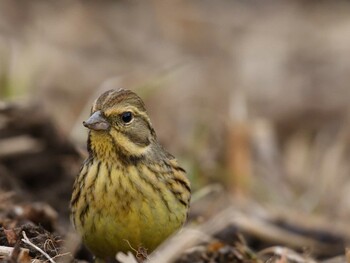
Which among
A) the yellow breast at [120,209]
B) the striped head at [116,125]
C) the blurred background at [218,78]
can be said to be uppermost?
the striped head at [116,125]

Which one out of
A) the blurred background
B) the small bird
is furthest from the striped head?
the blurred background

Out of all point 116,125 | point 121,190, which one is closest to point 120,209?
point 121,190

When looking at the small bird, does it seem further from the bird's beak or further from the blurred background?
the blurred background

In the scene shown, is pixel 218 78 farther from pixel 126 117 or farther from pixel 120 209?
pixel 120 209

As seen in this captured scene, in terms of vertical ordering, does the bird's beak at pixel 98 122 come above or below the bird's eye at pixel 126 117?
above

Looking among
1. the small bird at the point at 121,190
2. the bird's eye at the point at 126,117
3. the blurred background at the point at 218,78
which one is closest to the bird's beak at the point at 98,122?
the small bird at the point at 121,190

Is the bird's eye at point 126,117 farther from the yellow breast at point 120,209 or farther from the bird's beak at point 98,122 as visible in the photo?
the yellow breast at point 120,209

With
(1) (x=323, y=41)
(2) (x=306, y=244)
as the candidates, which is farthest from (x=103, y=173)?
(1) (x=323, y=41)
